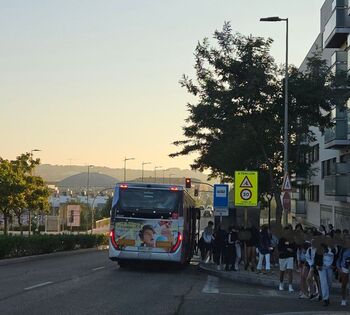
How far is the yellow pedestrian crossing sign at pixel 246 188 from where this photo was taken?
76.4 feet

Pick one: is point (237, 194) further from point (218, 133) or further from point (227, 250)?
point (218, 133)

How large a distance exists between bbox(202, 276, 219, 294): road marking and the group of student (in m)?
1.69

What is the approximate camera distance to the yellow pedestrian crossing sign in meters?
23.3

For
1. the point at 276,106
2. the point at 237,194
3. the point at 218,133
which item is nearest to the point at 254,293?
the point at 237,194

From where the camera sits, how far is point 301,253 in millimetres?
16234

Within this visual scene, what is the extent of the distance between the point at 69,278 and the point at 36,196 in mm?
29452

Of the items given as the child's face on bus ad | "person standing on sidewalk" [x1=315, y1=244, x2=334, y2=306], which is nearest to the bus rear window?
the child's face on bus ad

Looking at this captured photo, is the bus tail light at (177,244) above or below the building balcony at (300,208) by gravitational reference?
below

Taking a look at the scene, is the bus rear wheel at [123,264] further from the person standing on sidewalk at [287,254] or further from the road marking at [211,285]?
the person standing on sidewalk at [287,254]

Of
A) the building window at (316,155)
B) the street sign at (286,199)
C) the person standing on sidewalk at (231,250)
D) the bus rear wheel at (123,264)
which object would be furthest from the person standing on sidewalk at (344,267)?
the building window at (316,155)

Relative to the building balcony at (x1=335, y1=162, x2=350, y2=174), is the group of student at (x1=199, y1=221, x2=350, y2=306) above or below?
below

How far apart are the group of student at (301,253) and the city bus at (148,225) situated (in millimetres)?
1829

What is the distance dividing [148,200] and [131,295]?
7703 millimetres

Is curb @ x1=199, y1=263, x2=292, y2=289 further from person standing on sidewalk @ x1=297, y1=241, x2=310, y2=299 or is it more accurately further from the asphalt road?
person standing on sidewalk @ x1=297, y1=241, x2=310, y2=299
